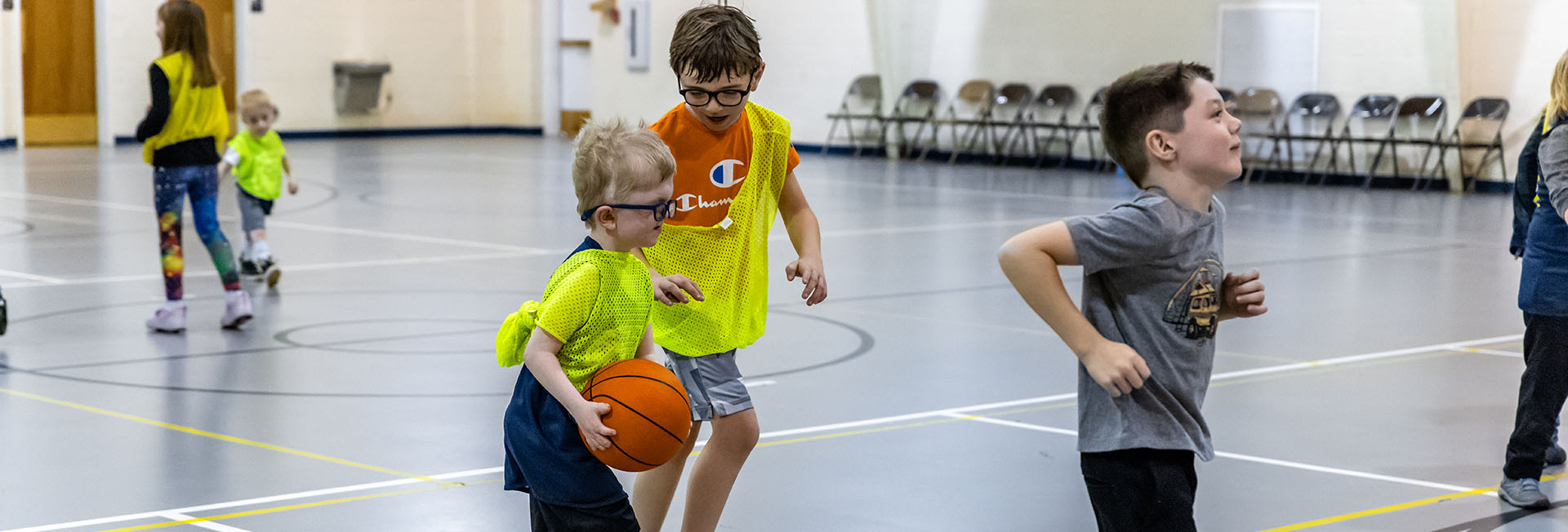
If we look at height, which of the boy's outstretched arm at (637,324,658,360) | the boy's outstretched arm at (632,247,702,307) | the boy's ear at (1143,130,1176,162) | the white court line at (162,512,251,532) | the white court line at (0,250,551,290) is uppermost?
the boy's ear at (1143,130,1176,162)

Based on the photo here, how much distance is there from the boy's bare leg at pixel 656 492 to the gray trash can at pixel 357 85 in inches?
931

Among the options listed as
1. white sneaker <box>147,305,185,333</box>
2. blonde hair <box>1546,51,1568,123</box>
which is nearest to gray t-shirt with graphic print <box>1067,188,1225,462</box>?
blonde hair <box>1546,51,1568,123</box>

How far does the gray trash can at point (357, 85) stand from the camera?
26344 millimetres

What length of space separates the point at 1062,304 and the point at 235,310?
226 inches

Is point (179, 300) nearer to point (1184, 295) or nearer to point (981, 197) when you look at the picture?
point (1184, 295)

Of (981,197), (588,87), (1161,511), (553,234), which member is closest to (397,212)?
(553,234)

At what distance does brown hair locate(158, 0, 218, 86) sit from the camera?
7.39 m

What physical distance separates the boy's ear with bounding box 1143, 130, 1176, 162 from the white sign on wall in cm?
2374

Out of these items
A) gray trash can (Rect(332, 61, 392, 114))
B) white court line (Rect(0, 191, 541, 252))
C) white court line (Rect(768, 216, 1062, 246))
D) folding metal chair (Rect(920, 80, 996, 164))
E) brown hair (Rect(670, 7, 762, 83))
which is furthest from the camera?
gray trash can (Rect(332, 61, 392, 114))

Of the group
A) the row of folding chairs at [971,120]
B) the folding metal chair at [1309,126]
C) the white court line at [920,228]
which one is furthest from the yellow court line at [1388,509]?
the row of folding chairs at [971,120]

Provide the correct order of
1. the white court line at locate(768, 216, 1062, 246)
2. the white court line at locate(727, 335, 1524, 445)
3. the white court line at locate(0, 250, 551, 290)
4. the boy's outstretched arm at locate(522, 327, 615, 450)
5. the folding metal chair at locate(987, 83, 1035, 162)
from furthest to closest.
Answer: the folding metal chair at locate(987, 83, 1035, 162) < the white court line at locate(768, 216, 1062, 246) < the white court line at locate(0, 250, 551, 290) < the white court line at locate(727, 335, 1524, 445) < the boy's outstretched arm at locate(522, 327, 615, 450)

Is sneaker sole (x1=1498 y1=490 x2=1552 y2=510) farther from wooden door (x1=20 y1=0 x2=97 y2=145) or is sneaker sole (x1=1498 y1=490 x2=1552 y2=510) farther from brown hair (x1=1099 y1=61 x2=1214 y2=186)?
wooden door (x1=20 y1=0 x2=97 y2=145)

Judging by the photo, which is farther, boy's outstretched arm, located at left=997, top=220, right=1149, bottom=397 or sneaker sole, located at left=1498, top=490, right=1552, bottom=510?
sneaker sole, located at left=1498, top=490, right=1552, bottom=510

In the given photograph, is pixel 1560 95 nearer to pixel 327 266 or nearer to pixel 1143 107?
pixel 1143 107
